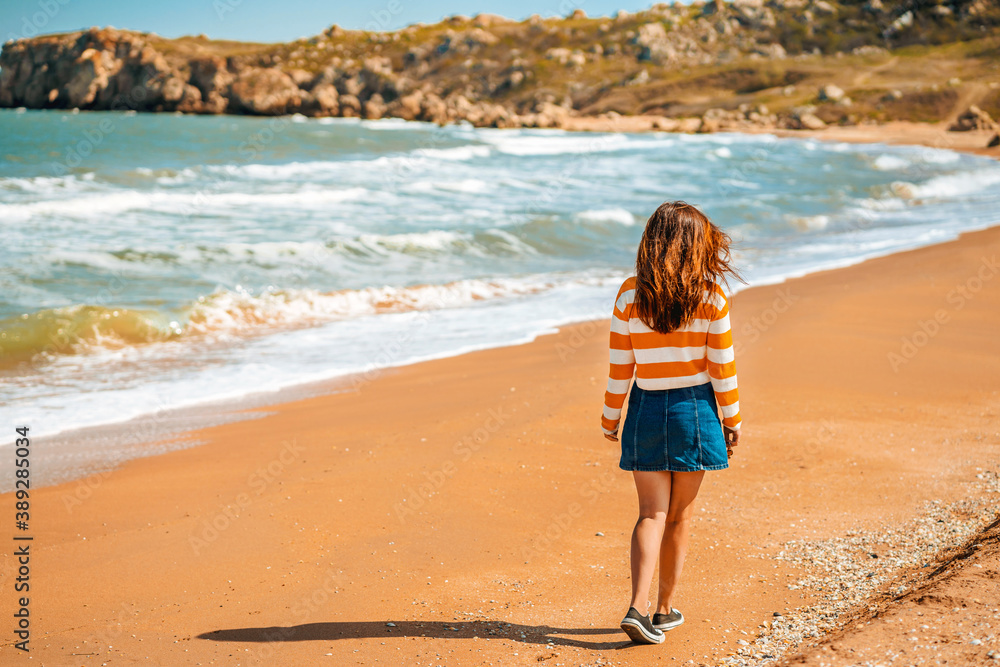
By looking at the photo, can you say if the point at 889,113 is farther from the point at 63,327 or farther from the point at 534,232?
the point at 63,327

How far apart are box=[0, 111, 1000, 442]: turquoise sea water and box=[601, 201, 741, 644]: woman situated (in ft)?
16.3

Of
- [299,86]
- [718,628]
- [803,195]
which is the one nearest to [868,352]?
[718,628]

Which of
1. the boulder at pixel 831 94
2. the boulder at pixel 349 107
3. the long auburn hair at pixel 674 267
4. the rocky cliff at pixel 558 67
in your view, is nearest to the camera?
the long auburn hair at pixel 674 267

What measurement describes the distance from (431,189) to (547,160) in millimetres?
14045

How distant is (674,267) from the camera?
2.90m

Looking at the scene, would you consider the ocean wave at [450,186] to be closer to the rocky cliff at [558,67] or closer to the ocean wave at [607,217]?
the ocean wave at [607,217]

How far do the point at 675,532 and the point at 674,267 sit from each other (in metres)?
1.10

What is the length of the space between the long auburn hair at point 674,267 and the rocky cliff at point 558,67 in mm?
66610

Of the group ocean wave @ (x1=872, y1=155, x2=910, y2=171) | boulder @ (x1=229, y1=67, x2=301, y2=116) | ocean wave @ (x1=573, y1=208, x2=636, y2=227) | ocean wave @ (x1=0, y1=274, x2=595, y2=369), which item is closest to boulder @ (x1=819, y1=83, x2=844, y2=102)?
ocean wave @ (x1=872, y1=155, x2=910, y2=171)

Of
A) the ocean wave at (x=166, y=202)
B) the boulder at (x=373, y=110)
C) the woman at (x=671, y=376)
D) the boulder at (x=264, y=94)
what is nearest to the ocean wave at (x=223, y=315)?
the woman at (x=671, y=376)

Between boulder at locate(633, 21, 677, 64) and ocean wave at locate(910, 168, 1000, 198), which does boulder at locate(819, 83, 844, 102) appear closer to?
boulder at locate(633, 21, 677, 64)

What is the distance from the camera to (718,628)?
3.19 meters

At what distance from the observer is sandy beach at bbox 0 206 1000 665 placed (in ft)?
10.5

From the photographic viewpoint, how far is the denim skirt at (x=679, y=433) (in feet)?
9.86
